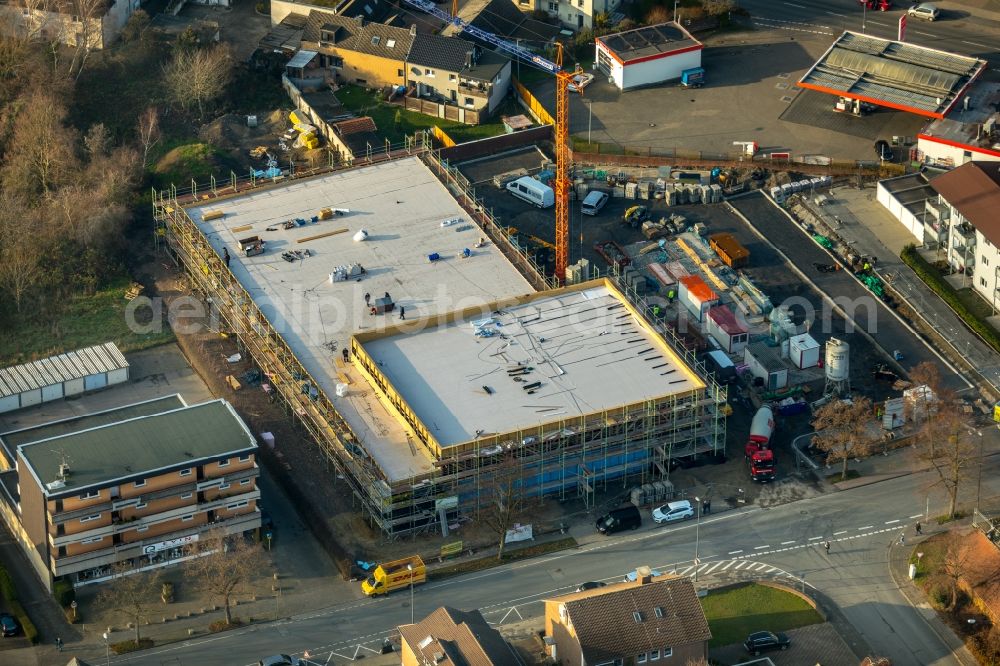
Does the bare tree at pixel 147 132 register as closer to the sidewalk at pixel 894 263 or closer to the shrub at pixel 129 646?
the sidewalk at pixel 894 263

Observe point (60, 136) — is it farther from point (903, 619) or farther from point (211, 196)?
point (903, 619)

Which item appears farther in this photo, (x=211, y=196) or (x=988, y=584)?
(x=211, y=196)

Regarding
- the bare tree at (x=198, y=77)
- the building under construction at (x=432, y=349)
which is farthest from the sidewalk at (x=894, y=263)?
the bare tree at (x=198, y=77)

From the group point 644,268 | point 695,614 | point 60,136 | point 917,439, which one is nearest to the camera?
point 695,614

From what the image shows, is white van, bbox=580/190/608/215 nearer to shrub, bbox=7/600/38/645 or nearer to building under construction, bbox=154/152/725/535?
building under construction, bbox=154/152/725/535

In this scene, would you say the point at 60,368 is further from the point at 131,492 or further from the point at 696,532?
the point at 696,532

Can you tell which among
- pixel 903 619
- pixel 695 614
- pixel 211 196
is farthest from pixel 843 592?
pixel 211 196

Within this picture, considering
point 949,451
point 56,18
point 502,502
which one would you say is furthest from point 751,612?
point 56,18

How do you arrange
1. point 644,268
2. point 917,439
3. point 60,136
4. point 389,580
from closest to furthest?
point 389,580, point 917,439, point 644,268, point 60,136
